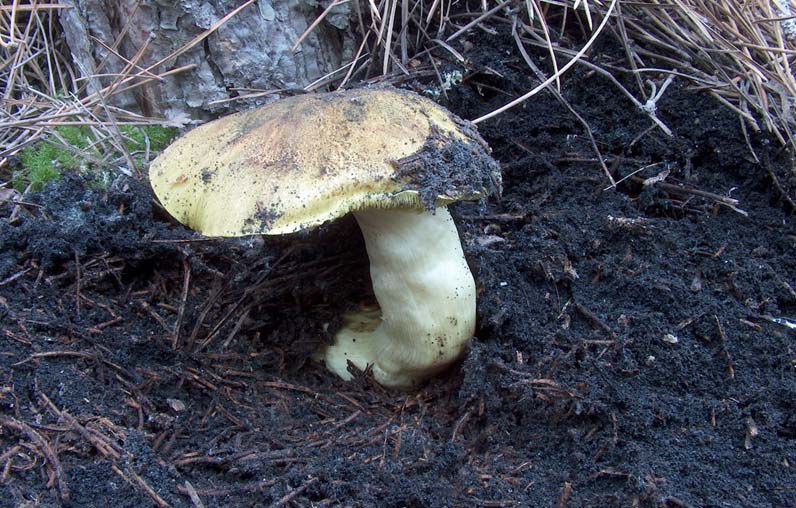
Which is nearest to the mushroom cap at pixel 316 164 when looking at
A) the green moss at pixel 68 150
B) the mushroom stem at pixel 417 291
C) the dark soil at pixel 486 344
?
the mushroom stem at pixel 417 291

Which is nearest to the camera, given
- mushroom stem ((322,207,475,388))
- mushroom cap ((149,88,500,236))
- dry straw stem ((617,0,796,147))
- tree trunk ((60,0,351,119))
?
mushroom cap ((149,88,500,236))

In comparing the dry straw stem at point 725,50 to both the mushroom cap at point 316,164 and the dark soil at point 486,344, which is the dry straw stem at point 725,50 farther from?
the mushroom cap at point 316,164

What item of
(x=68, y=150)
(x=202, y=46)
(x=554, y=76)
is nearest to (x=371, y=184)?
(x=554, y=76)

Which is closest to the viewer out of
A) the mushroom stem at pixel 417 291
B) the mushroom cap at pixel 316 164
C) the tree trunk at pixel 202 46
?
the mushroom cap at pixel 316 164

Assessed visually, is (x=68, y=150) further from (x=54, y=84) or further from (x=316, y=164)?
(x=316, y=164)

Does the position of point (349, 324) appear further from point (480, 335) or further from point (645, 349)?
point (645, 349)

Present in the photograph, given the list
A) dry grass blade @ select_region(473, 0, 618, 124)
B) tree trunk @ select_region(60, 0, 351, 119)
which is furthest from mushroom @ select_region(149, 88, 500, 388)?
tree trunk @ select_region(60, 0, 351, 119)

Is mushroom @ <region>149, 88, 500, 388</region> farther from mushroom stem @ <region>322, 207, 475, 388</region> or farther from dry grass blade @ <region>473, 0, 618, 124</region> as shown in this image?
dry grass blade @ <region>473, 0, 618, 124</region>
